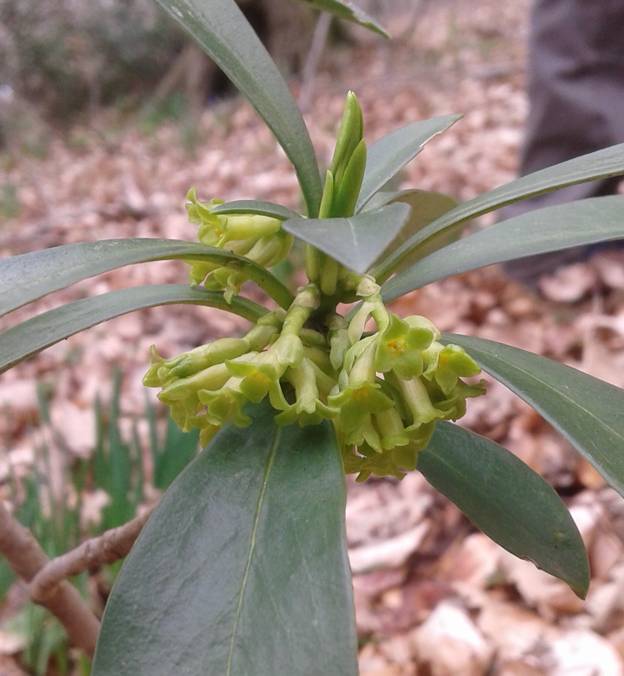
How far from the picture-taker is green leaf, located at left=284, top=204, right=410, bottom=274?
0.37 meters

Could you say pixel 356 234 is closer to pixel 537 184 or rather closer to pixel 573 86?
pixel 537 184

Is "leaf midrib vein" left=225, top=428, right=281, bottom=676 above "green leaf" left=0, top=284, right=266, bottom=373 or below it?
below

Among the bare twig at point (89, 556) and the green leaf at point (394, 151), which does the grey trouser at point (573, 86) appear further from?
the bare twig at point (89, 556)

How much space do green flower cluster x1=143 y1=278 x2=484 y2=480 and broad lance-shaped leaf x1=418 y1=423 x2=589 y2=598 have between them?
4.0 inches

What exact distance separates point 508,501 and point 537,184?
26cm

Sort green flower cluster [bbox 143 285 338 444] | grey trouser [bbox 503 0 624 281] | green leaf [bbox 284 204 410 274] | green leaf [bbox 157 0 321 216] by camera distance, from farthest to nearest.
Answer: grey trouser [bbox 503 0 624 281], green leaf [bbox 157 0 321 216], green flower cluster [bbox 143 285 338 444], green leaf [bbox 284 204 410 274]

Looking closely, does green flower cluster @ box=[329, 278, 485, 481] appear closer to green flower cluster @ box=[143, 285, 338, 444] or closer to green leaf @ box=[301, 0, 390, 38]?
green flower cluster @ box=[143, 285, 338, 444]

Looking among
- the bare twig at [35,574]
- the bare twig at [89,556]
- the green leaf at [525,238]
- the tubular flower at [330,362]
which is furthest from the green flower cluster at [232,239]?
the bare twig at [35,574]

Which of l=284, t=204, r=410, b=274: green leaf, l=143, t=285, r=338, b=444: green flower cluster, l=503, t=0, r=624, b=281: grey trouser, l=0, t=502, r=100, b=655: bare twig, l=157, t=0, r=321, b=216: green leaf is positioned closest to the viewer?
l=284, t=204, r=410, b=274: green leaf

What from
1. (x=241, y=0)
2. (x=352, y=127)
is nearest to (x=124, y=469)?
(x=352, y=127)

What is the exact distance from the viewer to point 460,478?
0.61 metres

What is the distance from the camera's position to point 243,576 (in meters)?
0.43

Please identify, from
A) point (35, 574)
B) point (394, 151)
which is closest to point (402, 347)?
point (394, 151)

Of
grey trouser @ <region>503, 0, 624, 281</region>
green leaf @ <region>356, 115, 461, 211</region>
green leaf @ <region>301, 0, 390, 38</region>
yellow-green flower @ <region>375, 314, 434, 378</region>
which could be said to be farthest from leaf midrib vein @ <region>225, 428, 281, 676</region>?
grey trouser @ <region>503, 0, 624, 281</region>
